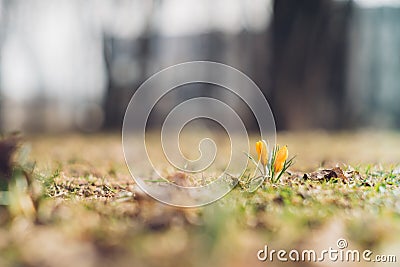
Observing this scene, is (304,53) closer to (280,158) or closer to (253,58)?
(253,58)

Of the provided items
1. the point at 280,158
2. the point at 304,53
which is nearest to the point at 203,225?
the point at 280,158

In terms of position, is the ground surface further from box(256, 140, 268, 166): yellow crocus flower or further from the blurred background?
the blurred background

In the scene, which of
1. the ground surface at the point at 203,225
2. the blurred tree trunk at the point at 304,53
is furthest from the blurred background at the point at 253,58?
the ground surface at the point at 203,225

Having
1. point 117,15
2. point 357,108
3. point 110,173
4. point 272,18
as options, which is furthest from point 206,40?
point 110,173

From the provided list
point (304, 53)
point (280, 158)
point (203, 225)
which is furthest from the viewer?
point (304, 53)

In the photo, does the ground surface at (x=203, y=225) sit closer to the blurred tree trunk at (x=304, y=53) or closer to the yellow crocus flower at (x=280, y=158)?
the yellow crocus flower at (x=280, y=158)

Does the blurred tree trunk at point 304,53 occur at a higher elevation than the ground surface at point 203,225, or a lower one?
lower
